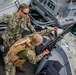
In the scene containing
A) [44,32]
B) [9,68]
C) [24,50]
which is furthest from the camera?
[44,32]

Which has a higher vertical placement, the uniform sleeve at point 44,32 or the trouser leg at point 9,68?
the uniform sleeve at point 44,32

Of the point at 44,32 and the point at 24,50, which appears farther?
the point at 44,32

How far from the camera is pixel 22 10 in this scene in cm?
370

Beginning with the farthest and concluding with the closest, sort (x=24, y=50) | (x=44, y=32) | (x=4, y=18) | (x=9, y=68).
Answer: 1. (x=44, y=32)
2. (x=9, y=68)
3. (x=4, y=18)
4. (x=24, y=50)

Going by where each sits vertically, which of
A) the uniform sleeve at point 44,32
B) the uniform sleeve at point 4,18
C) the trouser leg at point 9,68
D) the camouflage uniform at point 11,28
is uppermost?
the uniform sleeve at point 4,18

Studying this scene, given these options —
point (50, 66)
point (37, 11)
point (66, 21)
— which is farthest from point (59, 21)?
point (50, 66)

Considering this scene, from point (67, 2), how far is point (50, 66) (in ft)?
8.51

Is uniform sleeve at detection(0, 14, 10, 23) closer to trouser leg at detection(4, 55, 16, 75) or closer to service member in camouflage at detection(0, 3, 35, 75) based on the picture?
service member in camouflage at detection(0, 3, 35, 75)

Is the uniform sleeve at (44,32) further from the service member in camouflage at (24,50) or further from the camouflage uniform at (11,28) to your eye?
the service member in camouflage at (24,50)

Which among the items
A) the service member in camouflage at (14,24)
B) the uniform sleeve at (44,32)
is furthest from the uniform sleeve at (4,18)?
the uniform sleeve at (44,32)

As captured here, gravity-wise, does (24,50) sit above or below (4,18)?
below

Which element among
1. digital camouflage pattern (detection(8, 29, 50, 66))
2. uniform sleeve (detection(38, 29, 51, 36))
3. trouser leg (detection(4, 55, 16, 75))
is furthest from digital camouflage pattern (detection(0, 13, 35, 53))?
digital camouflage pattern (detection(8, 29, 50, 66))

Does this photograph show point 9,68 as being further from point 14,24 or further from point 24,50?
point 14,24

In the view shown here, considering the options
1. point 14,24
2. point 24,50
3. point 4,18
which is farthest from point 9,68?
point 4,18
